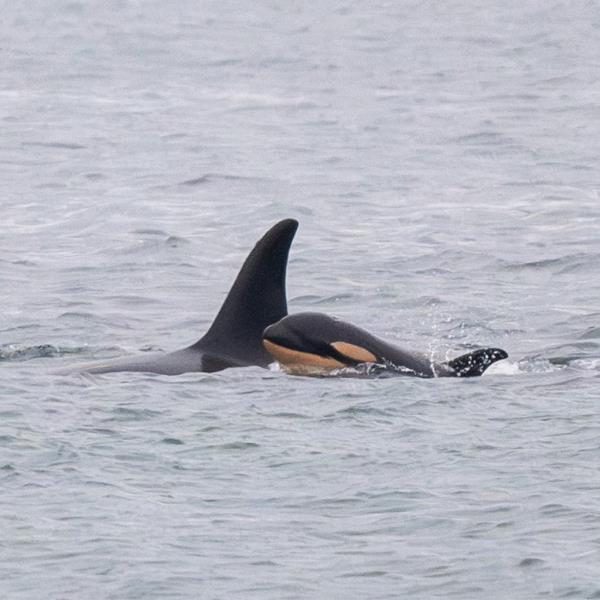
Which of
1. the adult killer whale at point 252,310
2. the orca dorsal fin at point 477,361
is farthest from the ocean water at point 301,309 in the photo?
the adult killer whale at point 252,310

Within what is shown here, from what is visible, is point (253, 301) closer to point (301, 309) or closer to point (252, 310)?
point (252, 310)

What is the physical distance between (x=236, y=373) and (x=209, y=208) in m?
13.5

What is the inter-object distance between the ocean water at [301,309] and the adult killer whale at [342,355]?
24cm

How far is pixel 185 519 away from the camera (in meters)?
13.4

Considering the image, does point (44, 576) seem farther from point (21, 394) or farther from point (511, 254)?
point (511, 254)

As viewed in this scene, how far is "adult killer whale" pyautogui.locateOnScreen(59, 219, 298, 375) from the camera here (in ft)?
61.2

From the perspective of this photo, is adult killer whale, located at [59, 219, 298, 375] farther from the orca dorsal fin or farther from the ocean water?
the orca dorsal fin

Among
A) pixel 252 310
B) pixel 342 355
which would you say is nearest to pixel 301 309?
pixel 252 310

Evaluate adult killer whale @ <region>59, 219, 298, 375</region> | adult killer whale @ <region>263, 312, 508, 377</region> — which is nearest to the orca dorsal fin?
adult killer whale @ <region>263, 312, 508, 377</region>

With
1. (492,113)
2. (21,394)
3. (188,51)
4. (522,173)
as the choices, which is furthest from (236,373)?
(188,51)

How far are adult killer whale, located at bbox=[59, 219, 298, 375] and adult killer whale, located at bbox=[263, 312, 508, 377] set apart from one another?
0.40m

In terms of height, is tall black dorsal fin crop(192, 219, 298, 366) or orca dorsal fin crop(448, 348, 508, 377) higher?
tall black dorsal fin crop(192, 219, 298, 366)

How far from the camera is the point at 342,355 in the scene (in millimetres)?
18266

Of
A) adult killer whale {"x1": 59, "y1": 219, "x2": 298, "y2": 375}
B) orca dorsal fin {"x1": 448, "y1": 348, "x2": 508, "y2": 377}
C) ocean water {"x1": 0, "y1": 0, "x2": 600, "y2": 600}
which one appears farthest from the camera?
adult killer whale {"x1": 59, "y1": 219, "x2": 298, "y2": 375}
